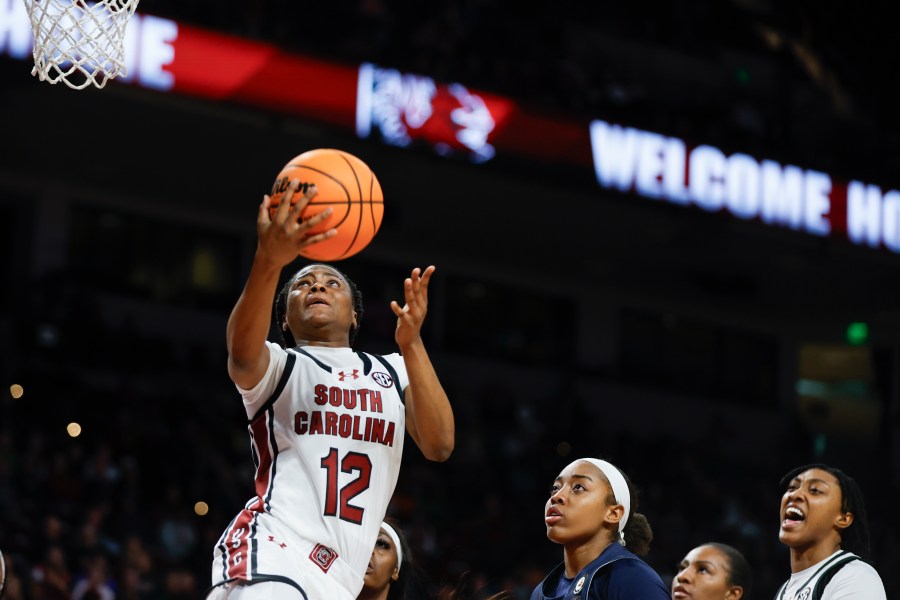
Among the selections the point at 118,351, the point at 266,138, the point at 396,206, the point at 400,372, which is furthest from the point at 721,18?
the point at 400,372

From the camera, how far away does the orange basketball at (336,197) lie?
415 centimetres

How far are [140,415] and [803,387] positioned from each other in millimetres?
12992

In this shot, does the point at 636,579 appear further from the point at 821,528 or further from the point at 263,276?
the point at 263,276

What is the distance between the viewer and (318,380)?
4.21m

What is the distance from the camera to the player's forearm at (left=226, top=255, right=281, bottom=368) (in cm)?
387

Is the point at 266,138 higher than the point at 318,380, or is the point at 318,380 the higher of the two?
the point at 266,138

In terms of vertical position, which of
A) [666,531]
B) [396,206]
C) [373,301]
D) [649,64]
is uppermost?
[649,64]

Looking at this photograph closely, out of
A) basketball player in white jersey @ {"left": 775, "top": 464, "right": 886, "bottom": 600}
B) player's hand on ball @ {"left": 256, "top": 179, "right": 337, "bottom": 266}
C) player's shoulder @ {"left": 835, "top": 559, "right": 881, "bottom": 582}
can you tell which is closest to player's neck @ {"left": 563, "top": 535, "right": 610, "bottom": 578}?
basketball player in white jersey @ {"left": 775, "top": 464, "right": 886, "bottom": 600}

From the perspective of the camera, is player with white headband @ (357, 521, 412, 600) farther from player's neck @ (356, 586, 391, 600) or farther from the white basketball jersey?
the white basketball jersey

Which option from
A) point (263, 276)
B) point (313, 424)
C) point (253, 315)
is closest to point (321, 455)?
point (313, 424)

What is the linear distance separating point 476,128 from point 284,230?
10685 mm

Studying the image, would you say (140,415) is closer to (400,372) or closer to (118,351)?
(118,351)

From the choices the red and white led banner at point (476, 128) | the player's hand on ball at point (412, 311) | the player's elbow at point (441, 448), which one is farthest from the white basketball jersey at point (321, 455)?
the red and white led banner at point (476, 128)

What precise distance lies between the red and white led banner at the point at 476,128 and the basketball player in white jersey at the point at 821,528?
8.71 m
